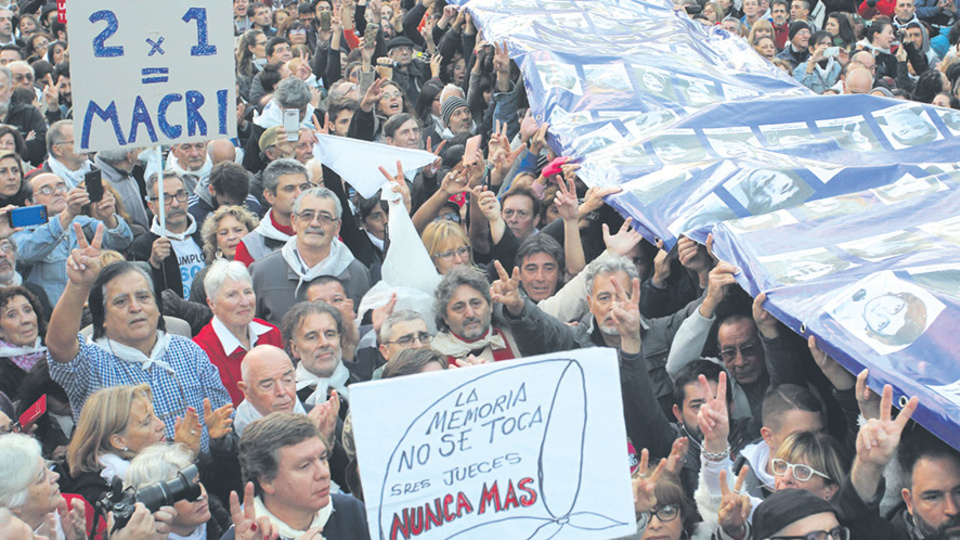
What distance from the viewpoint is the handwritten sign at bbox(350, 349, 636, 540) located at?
2.99 m

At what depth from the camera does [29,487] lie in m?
3.21

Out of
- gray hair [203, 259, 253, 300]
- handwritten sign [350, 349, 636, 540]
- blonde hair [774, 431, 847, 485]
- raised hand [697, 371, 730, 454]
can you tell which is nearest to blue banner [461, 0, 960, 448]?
blonde hair [774, 431, 847, 485]

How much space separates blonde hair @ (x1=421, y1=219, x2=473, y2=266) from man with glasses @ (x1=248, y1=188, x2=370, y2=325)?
0.46 metres

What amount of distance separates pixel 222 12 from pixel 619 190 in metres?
2.19

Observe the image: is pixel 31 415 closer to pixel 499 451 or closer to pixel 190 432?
pixel 190 432

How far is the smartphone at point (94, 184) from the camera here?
5691 mm

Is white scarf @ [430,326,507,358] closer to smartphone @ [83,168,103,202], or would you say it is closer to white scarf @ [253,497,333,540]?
white scarf @ [253,497,333,540]

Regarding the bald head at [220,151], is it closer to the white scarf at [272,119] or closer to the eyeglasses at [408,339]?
the white scarf at [272,119]

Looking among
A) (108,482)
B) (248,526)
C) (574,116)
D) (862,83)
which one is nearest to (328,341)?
(108,482)

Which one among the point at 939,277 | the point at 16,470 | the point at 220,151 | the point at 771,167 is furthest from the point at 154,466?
the point at 220,151

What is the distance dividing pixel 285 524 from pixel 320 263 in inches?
85.0

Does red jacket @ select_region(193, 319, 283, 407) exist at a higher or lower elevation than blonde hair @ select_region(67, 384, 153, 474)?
lower

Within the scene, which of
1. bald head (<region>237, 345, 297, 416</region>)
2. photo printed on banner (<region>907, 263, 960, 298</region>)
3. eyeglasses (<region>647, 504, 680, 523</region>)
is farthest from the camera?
bald head (<region>237, 345, 297, 416</region>)

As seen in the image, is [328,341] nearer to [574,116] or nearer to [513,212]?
[513,212]
